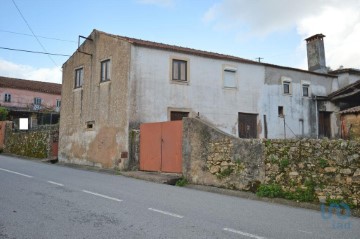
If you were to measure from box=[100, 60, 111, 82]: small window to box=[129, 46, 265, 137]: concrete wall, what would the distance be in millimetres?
2229

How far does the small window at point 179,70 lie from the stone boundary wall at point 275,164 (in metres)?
5.62

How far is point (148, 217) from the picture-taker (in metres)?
6.14

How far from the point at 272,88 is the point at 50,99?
38.0m

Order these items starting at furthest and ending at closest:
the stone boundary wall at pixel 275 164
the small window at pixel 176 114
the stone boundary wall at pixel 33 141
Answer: the stone boundary wall at pixel 33 141 < the small window at pixel 176 114 < the stone boundary wall at pixel 275 164

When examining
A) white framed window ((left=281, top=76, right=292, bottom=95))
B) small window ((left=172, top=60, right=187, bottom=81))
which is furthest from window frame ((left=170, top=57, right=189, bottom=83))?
white framed window ((left=281, top=76, right=292, bottom=95))

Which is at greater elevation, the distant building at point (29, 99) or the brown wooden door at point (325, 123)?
the distant building at point (29, 99)

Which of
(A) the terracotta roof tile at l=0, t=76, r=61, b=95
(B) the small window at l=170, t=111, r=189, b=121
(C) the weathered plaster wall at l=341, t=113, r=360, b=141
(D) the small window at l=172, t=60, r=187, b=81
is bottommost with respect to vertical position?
(C) the weathered plaster wall at l=341, t=113, r=360, b=141

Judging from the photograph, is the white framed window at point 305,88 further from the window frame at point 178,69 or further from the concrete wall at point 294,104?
the window frame at point 178,69

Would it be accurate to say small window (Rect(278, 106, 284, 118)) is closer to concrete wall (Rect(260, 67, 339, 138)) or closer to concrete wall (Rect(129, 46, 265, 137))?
concrete wall (Rect(260, 67, 339, 138))

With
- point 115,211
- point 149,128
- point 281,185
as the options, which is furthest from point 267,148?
point 149,128

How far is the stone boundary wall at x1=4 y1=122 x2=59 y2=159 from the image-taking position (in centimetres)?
2244

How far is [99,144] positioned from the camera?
17250 mm

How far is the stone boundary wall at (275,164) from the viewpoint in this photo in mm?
7930

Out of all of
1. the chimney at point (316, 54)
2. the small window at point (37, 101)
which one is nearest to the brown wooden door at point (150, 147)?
the chimney at point (316, 54)
